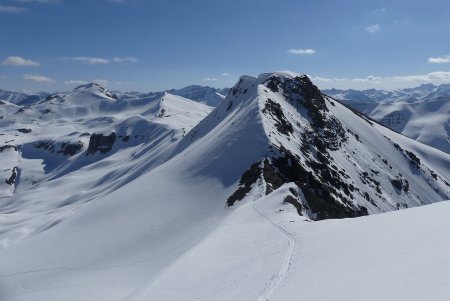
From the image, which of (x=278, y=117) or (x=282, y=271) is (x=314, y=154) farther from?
(x=282, y=271)

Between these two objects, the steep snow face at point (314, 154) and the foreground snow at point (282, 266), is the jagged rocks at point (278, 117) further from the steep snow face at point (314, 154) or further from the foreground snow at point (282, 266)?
the foreground snow at point (282, 266)

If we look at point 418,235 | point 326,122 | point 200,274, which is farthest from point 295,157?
point 418,235

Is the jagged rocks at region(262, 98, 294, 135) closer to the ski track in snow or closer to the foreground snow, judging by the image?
the foreground snow

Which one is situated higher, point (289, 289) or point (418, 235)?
point (418, 235)

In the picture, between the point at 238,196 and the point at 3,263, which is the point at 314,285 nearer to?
the point at 238,196

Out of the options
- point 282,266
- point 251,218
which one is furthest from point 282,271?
point 251,218

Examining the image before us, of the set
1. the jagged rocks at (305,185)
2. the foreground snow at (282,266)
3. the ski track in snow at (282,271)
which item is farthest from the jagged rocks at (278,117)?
the ski track in snow at (282,271)
